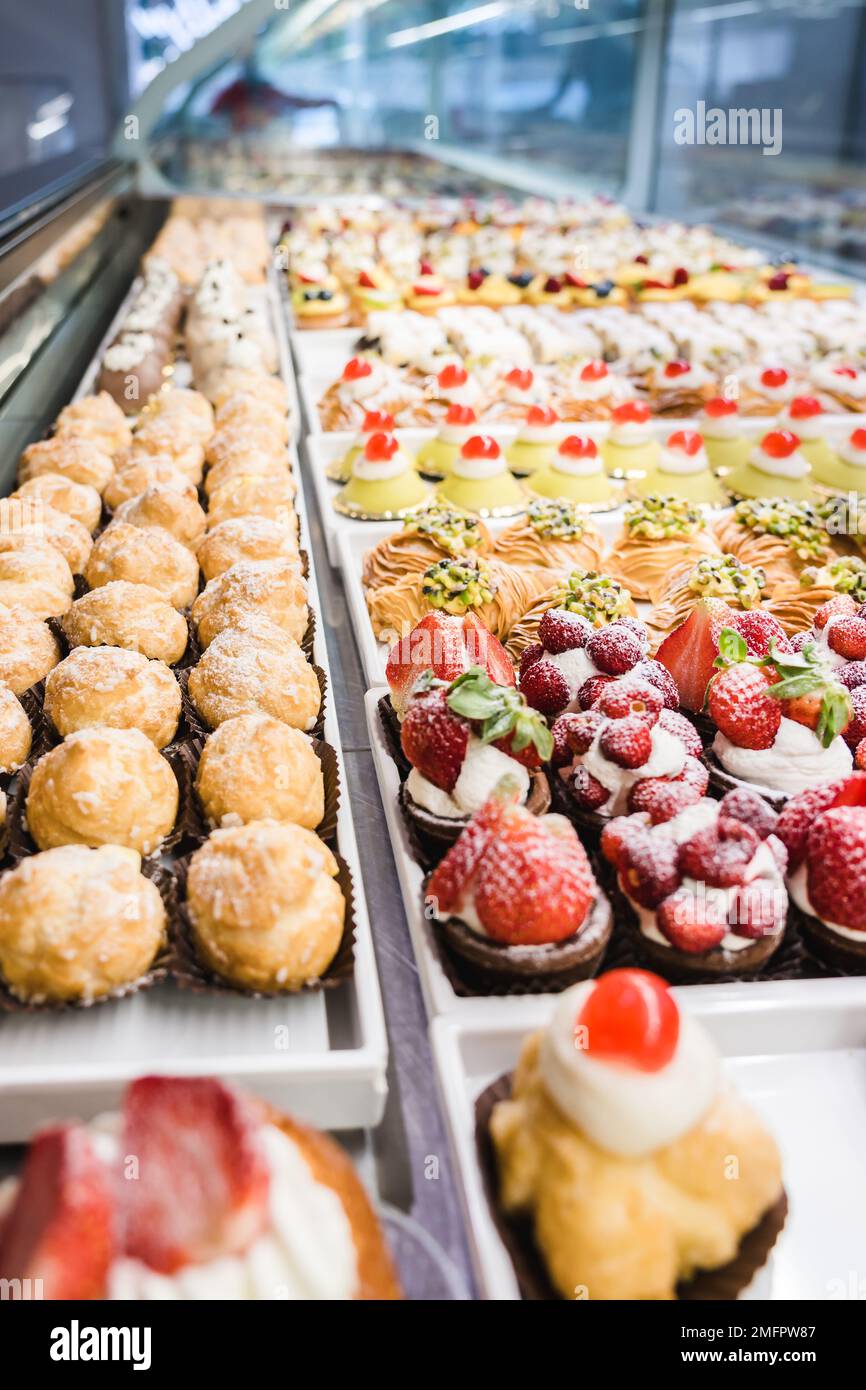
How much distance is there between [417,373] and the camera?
15.9ft

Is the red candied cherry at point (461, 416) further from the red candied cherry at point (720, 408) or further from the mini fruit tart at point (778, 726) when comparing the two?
the mini fruit tart at point (778, 726)

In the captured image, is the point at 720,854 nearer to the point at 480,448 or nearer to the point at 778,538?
the point at 778,538

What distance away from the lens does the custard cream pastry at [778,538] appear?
3105 millimetres

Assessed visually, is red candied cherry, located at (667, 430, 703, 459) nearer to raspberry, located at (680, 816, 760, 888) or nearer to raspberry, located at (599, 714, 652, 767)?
raspberry, located at (599, 714, 652, 767)

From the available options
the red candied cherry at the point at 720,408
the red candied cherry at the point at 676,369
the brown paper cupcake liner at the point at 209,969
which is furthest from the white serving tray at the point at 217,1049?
the red candied cherry at the point at 676,369

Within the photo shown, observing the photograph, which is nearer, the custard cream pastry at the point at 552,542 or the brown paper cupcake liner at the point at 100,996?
the brown paper cupcake liner at the point at 100,996

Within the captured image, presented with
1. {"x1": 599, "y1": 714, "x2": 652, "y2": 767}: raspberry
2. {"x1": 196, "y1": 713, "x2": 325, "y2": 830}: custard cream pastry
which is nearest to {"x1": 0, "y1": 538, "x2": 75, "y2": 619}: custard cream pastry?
{"x1": 196, "y1": 713, "x2": 325, "y2": 830}: custard cream pastry

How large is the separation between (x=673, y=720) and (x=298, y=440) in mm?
2798

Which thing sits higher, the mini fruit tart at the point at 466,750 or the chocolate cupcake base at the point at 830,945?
the mini fruit tart at the point at 466,750

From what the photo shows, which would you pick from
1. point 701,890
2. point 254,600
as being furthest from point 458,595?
point 701,890

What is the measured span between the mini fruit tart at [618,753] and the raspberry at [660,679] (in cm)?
6

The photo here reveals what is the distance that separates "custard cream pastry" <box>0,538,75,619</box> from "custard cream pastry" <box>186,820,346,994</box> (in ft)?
3.66

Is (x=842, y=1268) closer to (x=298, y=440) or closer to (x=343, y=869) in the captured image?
(x=343, y=869)

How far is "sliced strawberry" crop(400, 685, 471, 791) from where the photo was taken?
183 centimetres
